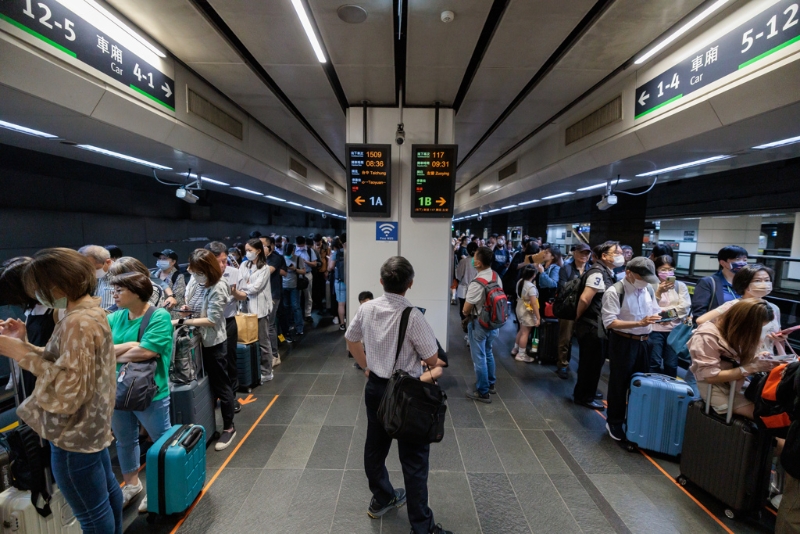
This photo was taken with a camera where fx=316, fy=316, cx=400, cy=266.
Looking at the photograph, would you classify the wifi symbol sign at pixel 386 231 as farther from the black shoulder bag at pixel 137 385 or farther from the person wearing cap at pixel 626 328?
the black shoulder bag at pixel 137 385

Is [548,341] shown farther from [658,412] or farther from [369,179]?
[369,179]

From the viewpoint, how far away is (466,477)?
2.53 meters

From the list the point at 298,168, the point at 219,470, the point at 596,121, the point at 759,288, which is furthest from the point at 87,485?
the point at 298,168

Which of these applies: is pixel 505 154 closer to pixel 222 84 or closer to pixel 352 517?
pixel 222 84

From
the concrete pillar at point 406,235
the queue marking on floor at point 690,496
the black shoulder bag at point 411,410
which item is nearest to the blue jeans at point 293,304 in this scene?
the concrete pillar at point 406,235

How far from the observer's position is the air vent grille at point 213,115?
12.2 feet

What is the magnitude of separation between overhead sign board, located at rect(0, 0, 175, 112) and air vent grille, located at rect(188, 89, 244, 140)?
17.4 inches

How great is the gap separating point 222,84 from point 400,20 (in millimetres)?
2460

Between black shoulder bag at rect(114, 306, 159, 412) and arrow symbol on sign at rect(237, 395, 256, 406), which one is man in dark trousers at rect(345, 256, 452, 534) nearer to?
black shoulder bag at rect(114, 306, 159, 412)

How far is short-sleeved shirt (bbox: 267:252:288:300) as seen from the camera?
4707mm

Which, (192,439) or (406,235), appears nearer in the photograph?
(192,439)

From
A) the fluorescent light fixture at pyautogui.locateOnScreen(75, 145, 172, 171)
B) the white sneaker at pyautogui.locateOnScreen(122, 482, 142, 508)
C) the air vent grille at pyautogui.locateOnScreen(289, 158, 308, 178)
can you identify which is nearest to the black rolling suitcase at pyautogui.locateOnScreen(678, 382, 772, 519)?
the white sneaker at pyautogui.locateOnScreen(122, 482, 142, 508)

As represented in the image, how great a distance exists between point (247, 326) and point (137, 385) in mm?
1748

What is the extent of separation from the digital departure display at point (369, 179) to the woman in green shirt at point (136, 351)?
2846 mm
